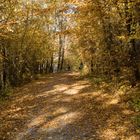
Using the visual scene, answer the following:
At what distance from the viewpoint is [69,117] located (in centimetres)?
1410

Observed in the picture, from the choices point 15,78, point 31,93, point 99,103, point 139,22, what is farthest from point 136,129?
point 15,78

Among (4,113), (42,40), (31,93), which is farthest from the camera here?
(42,40)

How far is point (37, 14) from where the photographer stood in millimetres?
30641

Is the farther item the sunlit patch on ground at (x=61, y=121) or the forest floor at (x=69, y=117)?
the sunlit patch on ground at (x=61, y=121)

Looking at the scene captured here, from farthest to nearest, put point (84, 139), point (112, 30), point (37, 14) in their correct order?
point (37, 14) → point (112, 30) → point (84, 139)

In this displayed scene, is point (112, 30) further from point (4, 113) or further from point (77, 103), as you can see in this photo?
point (4, 113)

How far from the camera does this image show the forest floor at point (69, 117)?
11.8m

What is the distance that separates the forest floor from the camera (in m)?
11.8

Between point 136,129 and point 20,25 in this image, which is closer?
point 136,129

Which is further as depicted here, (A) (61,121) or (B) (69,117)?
(B) (69,117)

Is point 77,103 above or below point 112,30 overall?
below

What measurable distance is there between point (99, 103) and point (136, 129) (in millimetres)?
4723

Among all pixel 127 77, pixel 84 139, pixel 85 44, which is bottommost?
pixel 84 139

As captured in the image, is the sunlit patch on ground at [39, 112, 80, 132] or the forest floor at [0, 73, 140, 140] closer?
the forest floor at [0, 73, 140, 140]
